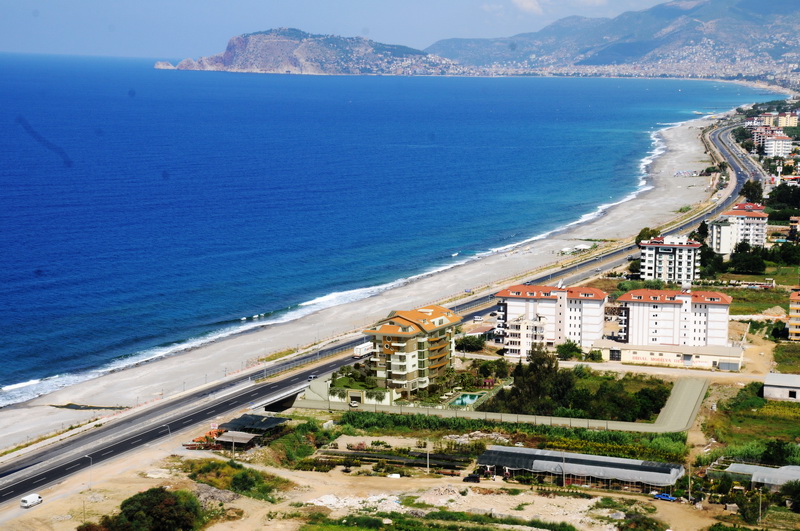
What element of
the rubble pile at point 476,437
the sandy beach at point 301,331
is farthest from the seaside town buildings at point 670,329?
the sandy beach at point 301,331

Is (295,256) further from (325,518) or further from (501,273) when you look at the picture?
(325,518)

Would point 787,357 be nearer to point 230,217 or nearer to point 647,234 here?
point 647,234

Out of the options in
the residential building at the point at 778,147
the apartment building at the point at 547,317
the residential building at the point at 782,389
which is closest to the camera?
the residential building at the point at 782,389

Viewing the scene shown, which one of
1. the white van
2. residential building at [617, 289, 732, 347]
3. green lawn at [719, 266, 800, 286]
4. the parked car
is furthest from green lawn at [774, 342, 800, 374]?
the white van

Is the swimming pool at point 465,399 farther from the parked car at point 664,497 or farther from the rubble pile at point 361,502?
the parked car at point 664,497

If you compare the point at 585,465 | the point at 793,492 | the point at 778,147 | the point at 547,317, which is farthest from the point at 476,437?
the point at 778,147

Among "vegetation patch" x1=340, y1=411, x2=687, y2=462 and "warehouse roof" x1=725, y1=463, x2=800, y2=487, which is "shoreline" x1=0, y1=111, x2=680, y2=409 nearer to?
"vegetation patch" x1=340, y1=411, x2=687, y2=462

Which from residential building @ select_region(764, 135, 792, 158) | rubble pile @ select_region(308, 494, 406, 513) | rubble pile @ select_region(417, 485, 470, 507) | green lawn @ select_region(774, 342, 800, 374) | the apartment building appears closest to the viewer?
rubble pile @ select_region(308, 494, 406, 513)
